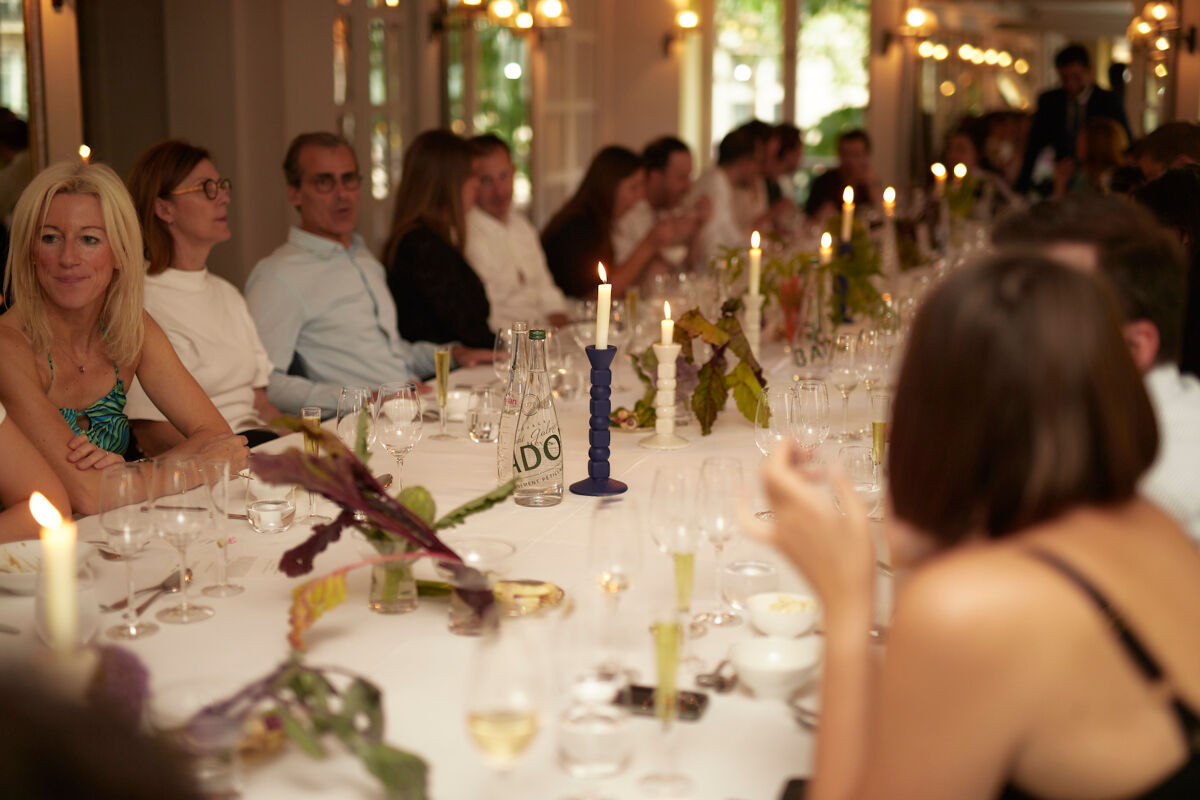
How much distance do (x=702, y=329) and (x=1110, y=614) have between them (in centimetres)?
161

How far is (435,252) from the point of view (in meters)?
4.02

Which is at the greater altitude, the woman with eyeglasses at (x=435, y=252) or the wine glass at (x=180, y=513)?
the woman with eyeglasses at (x=435, y=252)

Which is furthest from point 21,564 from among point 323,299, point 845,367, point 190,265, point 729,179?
point 729,179

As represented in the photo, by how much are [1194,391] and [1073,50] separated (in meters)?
7.41

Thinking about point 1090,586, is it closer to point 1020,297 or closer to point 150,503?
point 1020,297

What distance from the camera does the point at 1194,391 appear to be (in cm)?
153

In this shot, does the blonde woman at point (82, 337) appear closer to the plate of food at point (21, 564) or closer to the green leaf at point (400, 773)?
the plate of food at point (21, 564)

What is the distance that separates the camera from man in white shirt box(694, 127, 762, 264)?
6230 millimetres

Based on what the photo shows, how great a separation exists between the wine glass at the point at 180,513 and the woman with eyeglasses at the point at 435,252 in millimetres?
2550

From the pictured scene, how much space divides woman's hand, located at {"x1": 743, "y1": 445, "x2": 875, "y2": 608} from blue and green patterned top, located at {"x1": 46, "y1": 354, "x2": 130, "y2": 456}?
176cm

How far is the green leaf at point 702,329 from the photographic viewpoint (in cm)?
250

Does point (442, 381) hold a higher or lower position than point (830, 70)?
lower

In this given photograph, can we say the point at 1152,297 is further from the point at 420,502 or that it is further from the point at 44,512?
the point at 44,512

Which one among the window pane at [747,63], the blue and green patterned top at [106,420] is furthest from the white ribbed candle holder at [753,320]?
the window pane at [747,63]
